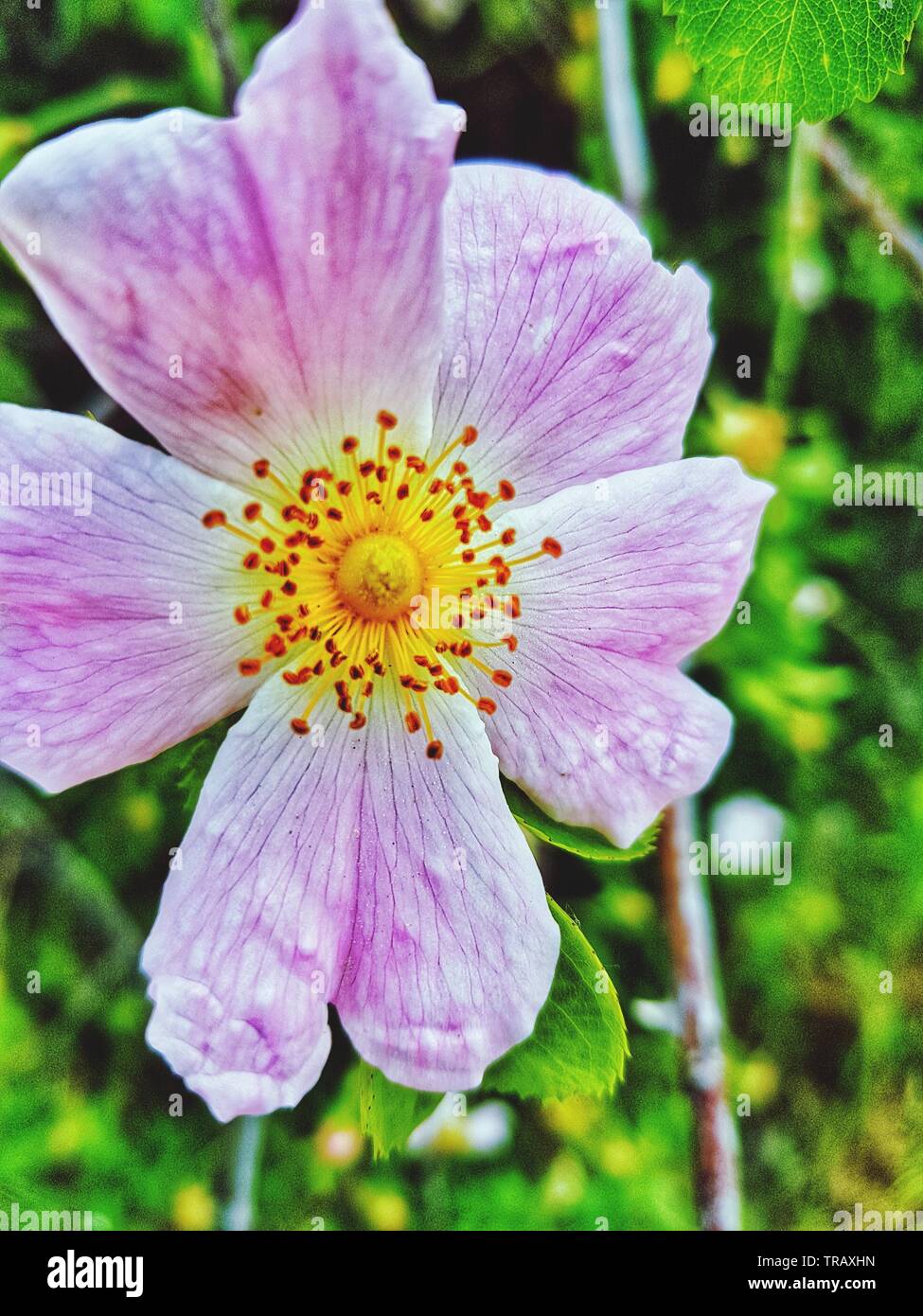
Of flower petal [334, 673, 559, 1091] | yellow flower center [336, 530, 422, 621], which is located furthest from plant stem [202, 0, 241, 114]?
flower petal [334, 673, 559, 1091]

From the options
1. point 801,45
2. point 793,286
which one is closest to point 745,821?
point 793,286

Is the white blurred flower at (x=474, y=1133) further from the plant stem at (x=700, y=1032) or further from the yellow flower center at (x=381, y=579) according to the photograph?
the yellow flower center at (x=381, y=579)

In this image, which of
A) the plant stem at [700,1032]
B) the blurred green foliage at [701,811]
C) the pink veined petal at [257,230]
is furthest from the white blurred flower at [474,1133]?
the pink veined petal at [257,230]

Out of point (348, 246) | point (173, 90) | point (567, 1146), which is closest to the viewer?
point (348, 246)
